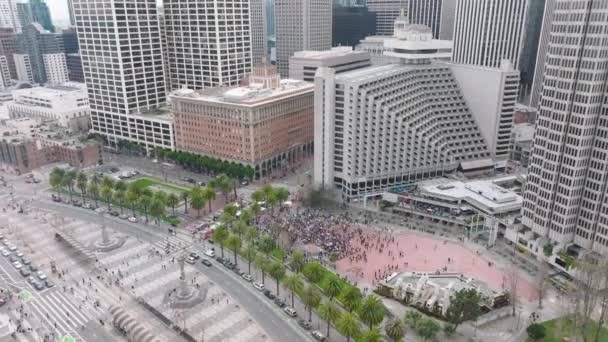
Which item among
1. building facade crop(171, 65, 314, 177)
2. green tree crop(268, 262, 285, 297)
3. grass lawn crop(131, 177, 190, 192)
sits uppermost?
building facade crop(171, 65, 314, 177)

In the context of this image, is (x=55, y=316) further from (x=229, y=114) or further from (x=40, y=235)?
(x=229, y=114)

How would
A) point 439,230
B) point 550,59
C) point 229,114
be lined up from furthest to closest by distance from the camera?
point 229,114, point 439,230, point 550,59

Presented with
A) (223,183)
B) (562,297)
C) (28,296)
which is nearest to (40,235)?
(28,296)

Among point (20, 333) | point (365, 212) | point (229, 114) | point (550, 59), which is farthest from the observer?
point (229, 114)

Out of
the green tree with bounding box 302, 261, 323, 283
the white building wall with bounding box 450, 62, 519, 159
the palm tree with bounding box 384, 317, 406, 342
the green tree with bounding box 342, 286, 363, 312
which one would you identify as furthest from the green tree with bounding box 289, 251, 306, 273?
the white building wall with bounding box 450, 62, 519, 159

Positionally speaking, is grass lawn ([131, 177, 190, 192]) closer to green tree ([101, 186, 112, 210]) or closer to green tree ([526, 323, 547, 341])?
green tree ([101, 186, 112, 210])

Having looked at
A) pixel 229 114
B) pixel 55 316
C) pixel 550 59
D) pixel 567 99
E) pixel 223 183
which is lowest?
pixel 55 316

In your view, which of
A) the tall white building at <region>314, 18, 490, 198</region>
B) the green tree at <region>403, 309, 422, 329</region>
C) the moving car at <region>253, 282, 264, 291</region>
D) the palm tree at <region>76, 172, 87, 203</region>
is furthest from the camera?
the palm tree at <region>76, 172, 87, 203</region>
